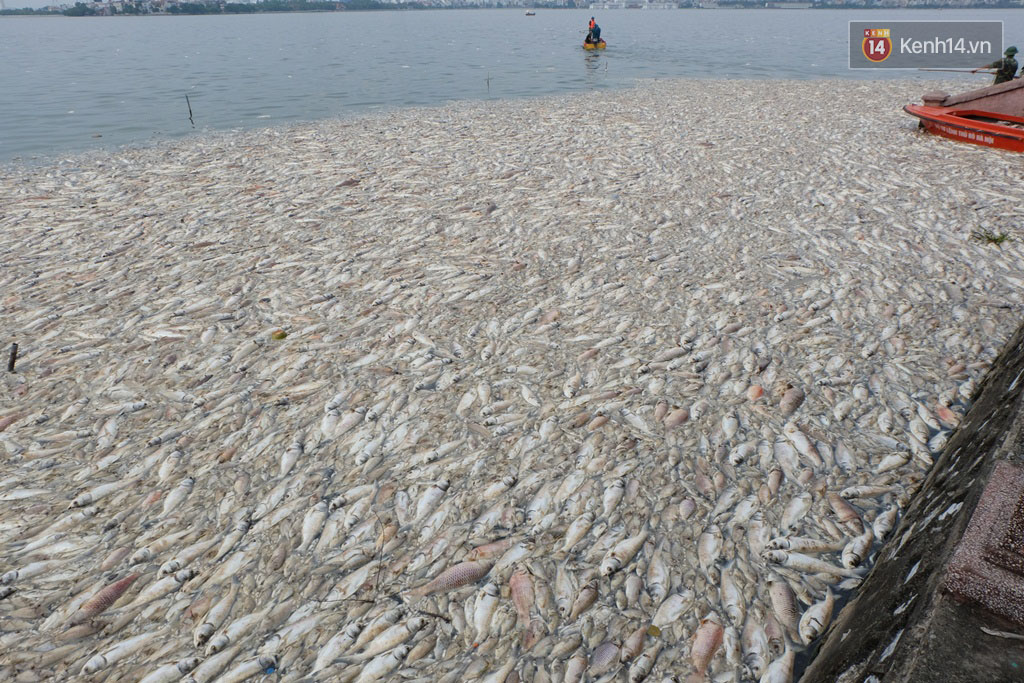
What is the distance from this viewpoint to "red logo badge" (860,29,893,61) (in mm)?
47844

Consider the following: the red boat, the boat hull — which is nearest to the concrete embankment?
the red boat

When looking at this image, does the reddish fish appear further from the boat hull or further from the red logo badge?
the red logo badge

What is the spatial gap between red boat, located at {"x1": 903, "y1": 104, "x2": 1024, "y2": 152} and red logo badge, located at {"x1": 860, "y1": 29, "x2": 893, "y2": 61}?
1456 inches

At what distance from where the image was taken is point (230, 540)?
4371mm

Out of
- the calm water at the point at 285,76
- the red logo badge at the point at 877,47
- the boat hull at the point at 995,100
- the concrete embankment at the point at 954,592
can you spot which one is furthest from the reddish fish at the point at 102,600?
the red logo badge at the point at 877,47

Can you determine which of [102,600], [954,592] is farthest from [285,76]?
[954,592]

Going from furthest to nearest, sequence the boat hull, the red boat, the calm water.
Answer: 1. the calm water
2. the boat hull
3. the red boat

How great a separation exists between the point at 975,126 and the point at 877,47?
46.7m

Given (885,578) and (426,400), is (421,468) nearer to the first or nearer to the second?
(426,400)

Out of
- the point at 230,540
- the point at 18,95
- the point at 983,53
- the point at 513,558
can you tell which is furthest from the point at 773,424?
the point at 983,53

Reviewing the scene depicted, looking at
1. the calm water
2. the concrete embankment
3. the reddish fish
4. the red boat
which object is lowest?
the reddish fish

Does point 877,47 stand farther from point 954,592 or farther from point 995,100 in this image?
point 954,592

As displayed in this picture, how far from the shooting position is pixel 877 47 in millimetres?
51250

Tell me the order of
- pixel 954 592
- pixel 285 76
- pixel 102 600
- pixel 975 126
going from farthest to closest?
A: pixel 285 76 < pixel 975 126 < pixel 102 600 < pixel 954 592
